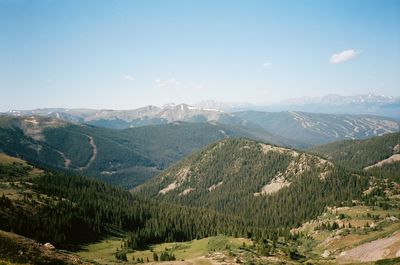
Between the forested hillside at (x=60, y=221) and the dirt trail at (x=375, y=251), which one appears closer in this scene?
the dirt trail at (x=375, y=251)

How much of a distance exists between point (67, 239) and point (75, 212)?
82.8 ft

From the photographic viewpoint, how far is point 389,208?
615 ft

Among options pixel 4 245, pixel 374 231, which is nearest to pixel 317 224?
pixel 374 231

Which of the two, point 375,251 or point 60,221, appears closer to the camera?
point 375,251

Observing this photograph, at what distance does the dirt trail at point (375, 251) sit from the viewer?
10256 cm

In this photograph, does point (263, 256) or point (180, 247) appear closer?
point (263, 256)

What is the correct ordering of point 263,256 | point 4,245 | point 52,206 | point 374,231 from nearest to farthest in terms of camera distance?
point 4,245 < point 263,256 < point 374,231 < point 52,206

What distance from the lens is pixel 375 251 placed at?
11062cm

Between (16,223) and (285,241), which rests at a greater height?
(16,223)

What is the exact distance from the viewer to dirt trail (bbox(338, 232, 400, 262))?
102562 mm

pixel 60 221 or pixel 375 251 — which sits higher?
pixel 375 251

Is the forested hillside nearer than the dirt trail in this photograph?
No

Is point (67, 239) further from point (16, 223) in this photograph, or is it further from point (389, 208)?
point (389, 208)

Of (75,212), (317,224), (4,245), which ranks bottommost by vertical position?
(317,224)
